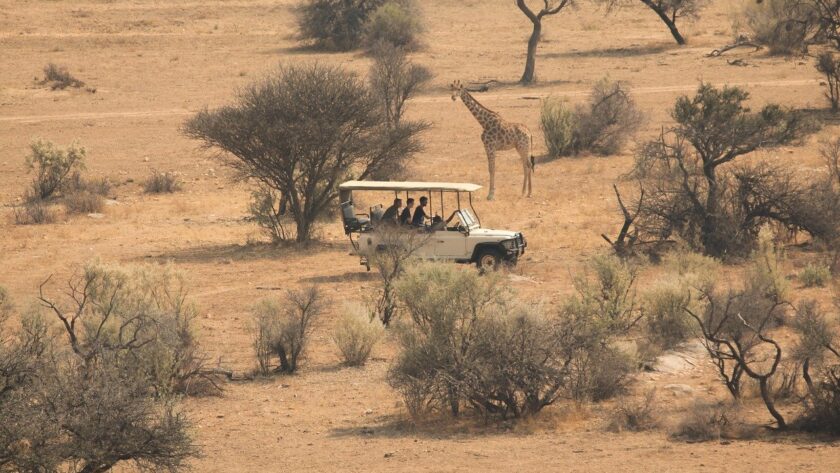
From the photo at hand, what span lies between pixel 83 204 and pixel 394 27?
87.1 feet

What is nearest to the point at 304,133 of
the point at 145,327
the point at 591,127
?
the point at 145,327

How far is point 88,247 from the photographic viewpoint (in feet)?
Answer: 77.4

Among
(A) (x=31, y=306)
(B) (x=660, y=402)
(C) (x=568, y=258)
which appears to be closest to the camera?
(B) (x=660, y=402)

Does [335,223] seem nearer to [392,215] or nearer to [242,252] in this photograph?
[242,252]

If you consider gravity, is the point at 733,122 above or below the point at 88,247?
above

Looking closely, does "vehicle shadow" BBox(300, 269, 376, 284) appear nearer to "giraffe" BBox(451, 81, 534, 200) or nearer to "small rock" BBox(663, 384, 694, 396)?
"small rock" BBox(663, 384, 694, 396)

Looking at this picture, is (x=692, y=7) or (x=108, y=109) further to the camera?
(x=692, y=7)

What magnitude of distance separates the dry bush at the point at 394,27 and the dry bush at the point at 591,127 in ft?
61.4

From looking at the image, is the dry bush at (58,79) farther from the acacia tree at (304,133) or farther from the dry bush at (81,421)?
the dry bush at (81,421)

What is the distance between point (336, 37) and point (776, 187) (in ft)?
111

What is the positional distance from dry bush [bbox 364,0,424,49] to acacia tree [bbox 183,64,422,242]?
27.0 meters

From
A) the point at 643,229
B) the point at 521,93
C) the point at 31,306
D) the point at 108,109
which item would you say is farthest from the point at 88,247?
the point at 521,93

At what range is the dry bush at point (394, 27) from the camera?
171 feet

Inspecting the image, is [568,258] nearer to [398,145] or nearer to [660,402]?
[398,145]
